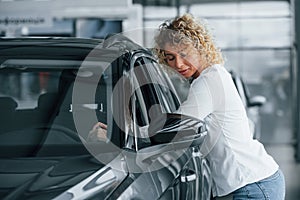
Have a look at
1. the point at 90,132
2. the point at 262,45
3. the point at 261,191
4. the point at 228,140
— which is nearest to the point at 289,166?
the point at 262,45

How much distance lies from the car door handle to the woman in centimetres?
19

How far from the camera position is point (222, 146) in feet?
13.8

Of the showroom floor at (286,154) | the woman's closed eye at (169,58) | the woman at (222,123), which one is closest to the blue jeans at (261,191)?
the woman at (222,123)

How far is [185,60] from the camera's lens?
13.7 feet

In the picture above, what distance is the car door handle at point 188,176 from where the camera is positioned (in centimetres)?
440

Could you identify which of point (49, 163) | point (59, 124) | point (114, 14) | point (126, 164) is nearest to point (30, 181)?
point (49, 163)

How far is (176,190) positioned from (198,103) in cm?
56

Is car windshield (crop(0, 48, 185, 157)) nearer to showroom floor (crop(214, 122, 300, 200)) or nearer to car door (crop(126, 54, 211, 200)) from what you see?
car door (crop(126, 54, 211, 200))

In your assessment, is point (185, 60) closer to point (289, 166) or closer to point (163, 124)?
Answer: point (163, 124)

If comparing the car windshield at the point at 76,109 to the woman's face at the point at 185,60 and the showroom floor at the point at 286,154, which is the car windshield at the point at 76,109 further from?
the showroom floor at the point at 286,154

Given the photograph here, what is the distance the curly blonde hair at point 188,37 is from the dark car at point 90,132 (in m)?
0.19

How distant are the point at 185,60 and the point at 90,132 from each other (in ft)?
2.22

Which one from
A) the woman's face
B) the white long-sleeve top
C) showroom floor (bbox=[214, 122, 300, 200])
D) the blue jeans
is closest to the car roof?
the woman's face

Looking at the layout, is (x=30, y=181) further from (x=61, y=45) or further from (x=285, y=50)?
(x=285, y=50)
